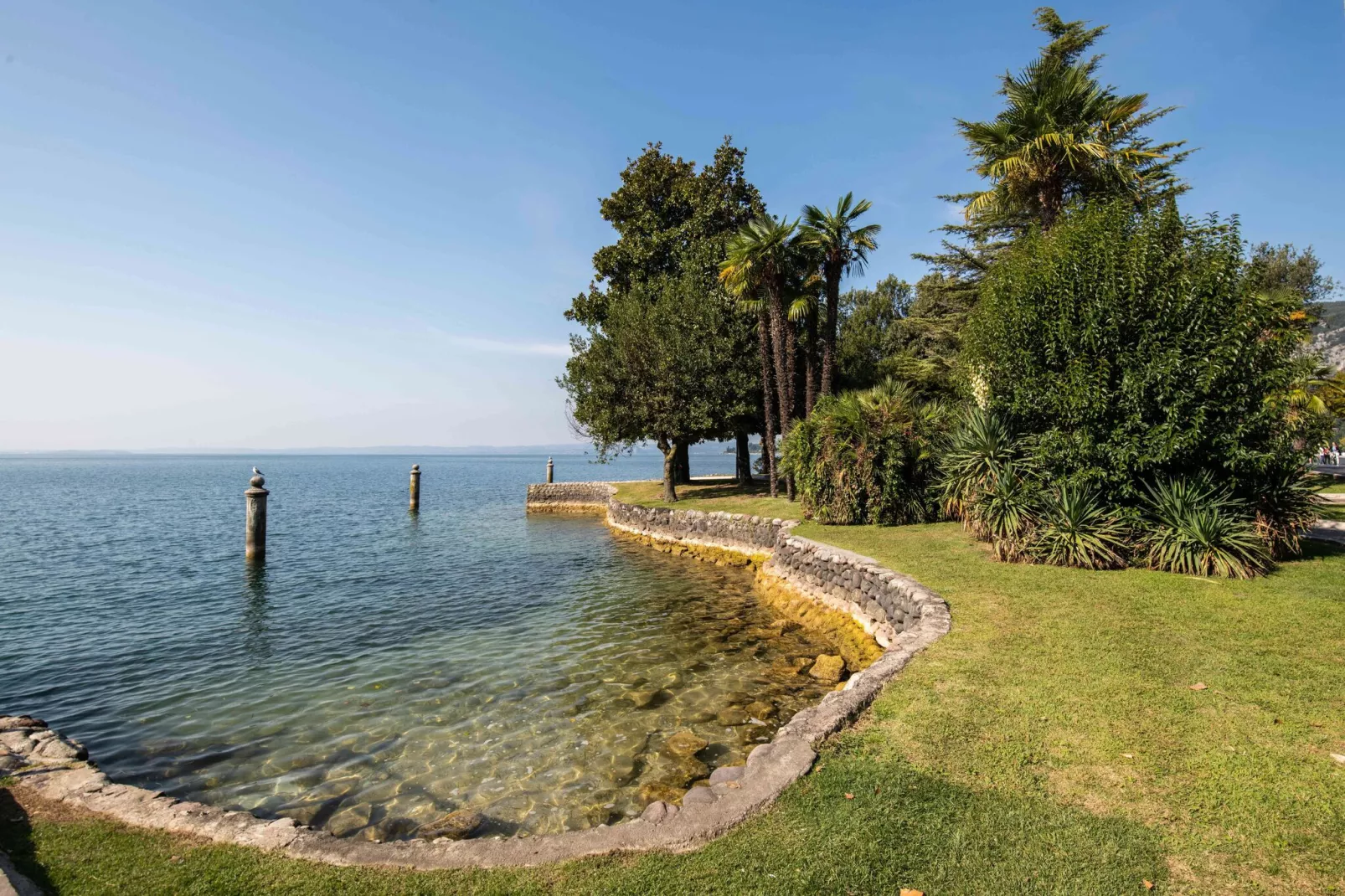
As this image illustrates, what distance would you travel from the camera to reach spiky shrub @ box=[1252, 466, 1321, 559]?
11586mm

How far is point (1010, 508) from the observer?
12734 millimetres

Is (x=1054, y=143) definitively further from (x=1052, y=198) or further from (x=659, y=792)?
(x=659, y=792)

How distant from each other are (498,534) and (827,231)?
64.3 ft

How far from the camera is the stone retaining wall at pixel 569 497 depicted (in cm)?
3969

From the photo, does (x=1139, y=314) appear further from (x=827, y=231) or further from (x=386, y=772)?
(x=386, y=772)

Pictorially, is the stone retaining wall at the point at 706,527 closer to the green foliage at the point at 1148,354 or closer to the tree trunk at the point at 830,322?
the tree trunk at the point at 830,322

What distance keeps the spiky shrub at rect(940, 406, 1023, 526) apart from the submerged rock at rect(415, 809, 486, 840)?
39.3ft

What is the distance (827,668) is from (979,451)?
710 centimetres

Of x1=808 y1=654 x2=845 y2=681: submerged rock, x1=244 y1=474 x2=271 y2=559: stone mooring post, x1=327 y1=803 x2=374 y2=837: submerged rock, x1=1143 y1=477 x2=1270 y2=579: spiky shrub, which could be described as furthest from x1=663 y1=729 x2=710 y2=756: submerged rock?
x1=244 y1=474 x2=271 y2=559: stone mooring post

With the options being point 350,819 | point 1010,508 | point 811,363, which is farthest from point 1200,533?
point 811,363

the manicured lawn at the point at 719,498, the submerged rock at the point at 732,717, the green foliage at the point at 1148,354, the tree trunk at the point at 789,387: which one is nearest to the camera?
the submerged rock at the point at 732,717

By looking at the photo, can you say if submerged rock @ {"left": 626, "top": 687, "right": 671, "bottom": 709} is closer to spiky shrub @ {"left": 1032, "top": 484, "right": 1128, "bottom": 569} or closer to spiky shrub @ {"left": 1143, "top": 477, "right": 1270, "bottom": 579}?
spiky shrub @ {"left": 1032, "top": 484, "right": 1128, "bottom": 569}

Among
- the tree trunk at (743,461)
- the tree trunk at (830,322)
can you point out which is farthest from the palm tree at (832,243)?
the tree trunk at (743,461)

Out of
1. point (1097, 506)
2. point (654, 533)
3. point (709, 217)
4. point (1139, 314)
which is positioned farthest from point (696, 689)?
point (709, 217)
